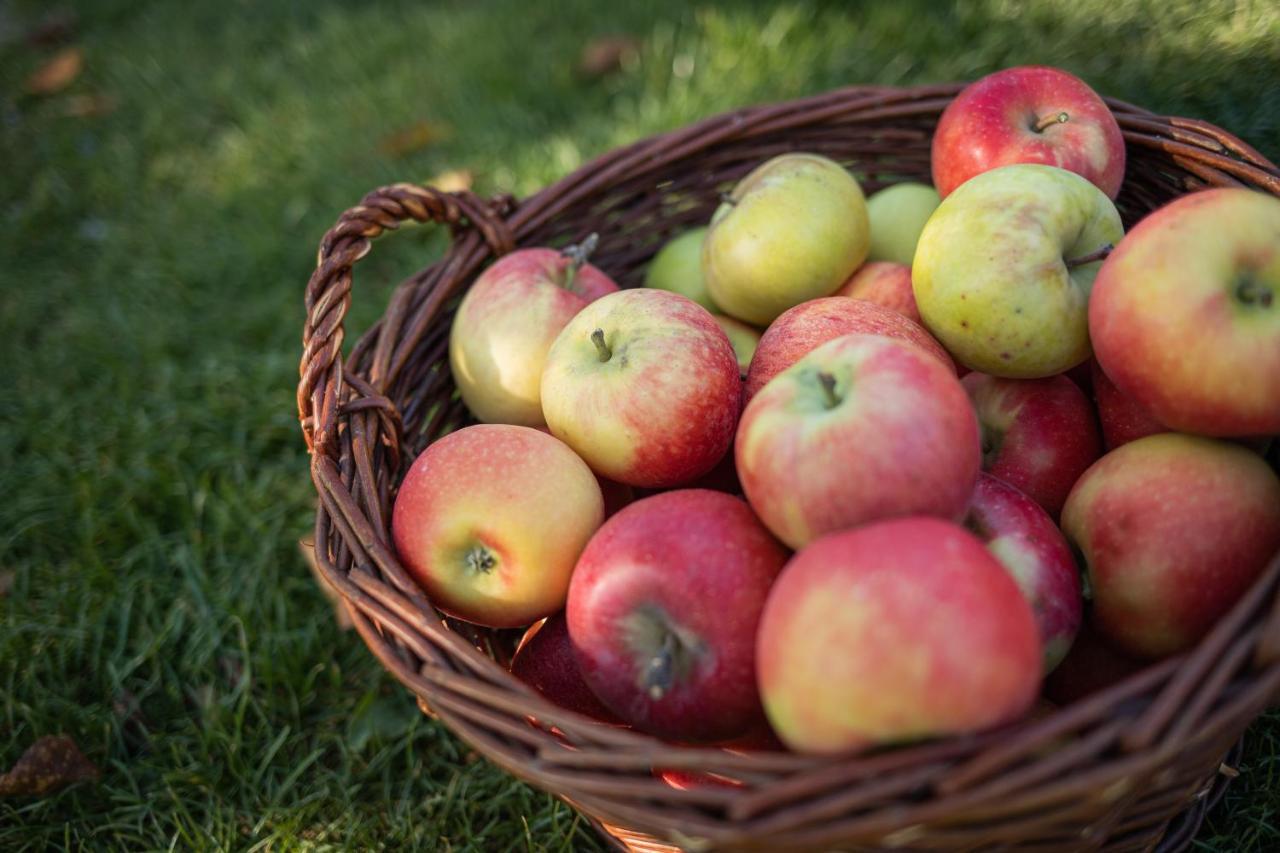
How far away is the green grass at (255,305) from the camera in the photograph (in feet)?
5.58

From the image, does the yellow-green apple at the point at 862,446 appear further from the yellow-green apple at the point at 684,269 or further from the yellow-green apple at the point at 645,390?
the yellow-green apple at the point at 684,269

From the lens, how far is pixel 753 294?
176 cm

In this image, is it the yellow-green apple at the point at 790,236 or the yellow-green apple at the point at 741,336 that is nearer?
the yellow-green apple at the point at 790,236

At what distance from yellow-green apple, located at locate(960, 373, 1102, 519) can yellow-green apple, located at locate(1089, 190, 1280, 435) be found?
0.76 feet

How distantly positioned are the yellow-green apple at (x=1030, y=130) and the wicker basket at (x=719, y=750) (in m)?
0.11

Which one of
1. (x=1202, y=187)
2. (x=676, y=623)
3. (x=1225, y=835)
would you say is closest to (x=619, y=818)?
(x=676, y=623)

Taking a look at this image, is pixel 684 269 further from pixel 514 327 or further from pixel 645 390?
pixel 645 390

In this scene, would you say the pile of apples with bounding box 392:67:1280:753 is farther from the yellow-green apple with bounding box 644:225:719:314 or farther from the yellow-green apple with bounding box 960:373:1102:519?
the yellow-green apple with bounding box 644:225:719:314

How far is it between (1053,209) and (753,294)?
1.85ft

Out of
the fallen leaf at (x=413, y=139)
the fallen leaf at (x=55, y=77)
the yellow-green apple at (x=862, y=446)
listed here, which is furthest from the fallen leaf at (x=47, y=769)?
the fallen leaf at (x=55, y=77)

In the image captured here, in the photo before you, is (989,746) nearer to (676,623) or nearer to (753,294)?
(676,623)

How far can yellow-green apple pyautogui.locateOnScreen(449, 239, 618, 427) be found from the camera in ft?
5.47

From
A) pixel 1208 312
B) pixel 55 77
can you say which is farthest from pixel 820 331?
pixel 55 77

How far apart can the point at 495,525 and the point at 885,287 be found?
864mm
